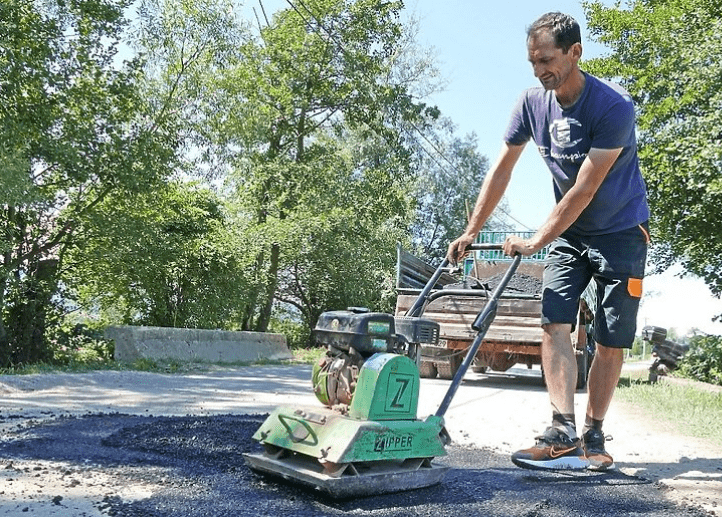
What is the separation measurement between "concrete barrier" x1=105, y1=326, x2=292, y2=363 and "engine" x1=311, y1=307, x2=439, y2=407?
7.83 meters

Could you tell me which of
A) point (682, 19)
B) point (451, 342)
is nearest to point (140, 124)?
point (451, 342)

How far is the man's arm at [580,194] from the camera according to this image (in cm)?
374

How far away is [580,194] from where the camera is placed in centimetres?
376

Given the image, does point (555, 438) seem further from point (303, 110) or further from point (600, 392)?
point (303, 110)

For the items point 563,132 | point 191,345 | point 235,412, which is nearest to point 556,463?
point 563,132

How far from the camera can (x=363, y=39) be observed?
70.1 ft

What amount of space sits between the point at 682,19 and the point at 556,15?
10.7m

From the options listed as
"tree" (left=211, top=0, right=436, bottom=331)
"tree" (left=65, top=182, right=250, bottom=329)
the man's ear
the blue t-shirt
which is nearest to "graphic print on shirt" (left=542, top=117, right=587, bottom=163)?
the blue t-shirt

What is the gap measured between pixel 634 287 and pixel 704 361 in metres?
10.7

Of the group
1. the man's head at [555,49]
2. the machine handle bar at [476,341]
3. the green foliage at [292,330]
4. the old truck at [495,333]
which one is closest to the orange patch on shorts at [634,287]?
the machine handle bar at [476,341]

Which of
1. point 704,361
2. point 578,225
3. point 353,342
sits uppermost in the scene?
point 578,225

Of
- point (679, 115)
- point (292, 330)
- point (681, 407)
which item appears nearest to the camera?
point (681, 407)

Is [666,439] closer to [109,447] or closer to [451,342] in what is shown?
[109,447]

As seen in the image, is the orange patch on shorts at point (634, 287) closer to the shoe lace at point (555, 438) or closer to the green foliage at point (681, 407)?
the shoe lace at point (555, 438)
